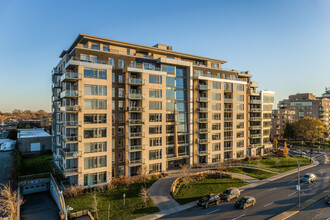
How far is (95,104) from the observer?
123 feet

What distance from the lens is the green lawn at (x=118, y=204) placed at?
28000mm

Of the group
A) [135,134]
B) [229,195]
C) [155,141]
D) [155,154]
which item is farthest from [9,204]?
[229,195]

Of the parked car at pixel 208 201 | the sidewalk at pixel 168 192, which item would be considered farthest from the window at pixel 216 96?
the parked car at pixel 208 201

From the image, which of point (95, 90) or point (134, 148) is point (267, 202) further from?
point (95, 90)

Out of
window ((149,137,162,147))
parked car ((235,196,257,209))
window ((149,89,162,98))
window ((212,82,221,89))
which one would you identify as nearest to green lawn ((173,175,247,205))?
parked car ((235,196,257,209))

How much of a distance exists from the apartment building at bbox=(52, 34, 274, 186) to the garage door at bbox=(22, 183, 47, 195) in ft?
16.4

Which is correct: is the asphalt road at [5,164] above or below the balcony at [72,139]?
below

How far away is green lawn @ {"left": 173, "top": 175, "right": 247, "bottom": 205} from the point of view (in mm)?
33500

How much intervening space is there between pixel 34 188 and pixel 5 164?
22042mm

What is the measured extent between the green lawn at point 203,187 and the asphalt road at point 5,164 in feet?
116

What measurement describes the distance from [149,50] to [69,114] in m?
22.2

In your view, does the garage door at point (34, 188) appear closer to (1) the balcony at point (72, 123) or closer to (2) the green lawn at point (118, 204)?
(2) the green lawn at point (118, 204)

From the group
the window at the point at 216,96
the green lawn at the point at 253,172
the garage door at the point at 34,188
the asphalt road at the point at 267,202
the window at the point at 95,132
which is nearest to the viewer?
the asphalt road at the point at 267,202

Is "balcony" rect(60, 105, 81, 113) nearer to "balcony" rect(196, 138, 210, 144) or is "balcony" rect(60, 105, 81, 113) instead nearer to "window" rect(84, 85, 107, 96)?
"window" rect(84, 85, 107, 96)
